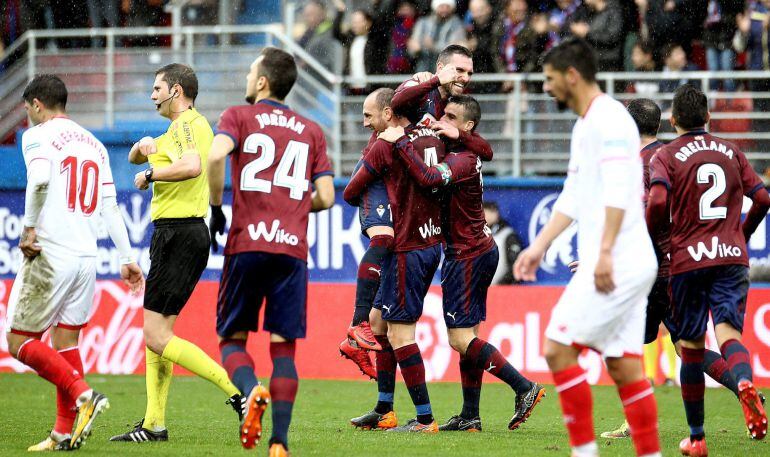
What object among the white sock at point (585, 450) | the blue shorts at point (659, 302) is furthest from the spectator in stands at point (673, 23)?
the white sock at point (585, 450)

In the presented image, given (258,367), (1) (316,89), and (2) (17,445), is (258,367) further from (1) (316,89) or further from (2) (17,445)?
(2) (17,445)

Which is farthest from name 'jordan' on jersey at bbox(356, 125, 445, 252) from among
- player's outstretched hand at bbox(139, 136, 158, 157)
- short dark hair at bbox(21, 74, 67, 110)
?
short dark hair at bbox(21, 74, 67, 110)

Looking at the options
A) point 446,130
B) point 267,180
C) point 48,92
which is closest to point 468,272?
point 446,130

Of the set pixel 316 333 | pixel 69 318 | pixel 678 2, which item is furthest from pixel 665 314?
pixel 678 2

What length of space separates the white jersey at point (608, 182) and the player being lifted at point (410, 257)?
2683 mm

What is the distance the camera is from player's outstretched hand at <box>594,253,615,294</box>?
5.43m

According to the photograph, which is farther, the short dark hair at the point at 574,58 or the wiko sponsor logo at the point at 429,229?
the wiko sponsor logo at the point at 429,229

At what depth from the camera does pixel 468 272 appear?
27.5 ft

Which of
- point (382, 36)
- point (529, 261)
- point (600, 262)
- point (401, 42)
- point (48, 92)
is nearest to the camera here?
point (600, 262)

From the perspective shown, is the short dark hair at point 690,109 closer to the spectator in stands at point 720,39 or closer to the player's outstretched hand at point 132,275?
the player's outstretched hand at point 132,275

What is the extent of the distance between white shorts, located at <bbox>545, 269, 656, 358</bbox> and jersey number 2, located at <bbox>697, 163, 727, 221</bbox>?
1933mm

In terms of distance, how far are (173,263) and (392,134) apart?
1.76m

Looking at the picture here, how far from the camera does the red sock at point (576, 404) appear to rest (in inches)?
220

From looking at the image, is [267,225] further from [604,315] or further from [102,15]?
[102,15]
